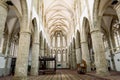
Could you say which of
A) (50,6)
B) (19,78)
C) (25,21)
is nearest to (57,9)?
(50,6)

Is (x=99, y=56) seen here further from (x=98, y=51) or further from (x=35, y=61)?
(x=35, y=61)

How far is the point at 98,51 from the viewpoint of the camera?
8383 millimetres

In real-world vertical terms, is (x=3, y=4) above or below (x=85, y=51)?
above

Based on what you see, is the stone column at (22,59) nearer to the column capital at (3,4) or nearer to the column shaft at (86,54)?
the column capital at (3,4)

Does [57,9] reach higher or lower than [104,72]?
higher

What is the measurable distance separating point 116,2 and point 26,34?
272 inches

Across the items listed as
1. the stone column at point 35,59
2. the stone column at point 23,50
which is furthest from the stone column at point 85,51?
the stone column at point 23,50

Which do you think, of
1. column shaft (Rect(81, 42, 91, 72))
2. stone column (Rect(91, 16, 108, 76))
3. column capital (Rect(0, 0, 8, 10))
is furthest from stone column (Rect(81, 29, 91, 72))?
column capital (Rect(0, 0, 8, 10))

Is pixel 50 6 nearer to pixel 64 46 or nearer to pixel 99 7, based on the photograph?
pixel 99 7

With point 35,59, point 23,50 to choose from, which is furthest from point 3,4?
point 35,59

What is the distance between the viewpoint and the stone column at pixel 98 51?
7.92 meters

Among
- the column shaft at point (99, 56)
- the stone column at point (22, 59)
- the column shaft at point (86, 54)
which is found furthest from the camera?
the column shaft at point (86, 54)

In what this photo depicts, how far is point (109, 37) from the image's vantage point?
1661 cm

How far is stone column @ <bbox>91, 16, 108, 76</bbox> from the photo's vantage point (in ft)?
26.0
